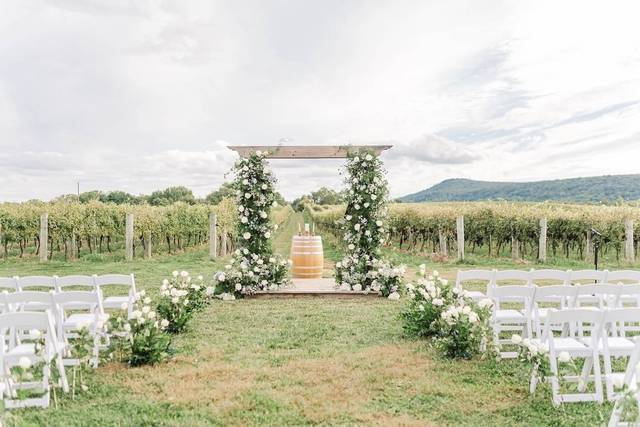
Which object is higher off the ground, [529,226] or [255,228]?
[255,228]

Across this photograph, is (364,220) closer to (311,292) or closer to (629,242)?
(311,292)

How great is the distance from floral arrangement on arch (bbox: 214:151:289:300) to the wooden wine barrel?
87cm

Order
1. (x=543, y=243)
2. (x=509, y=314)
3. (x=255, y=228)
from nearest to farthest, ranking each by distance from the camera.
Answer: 1. (x=509, y=314)
2. (x=255, y=228)
3. (x=543, y=243)

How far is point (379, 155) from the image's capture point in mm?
11289

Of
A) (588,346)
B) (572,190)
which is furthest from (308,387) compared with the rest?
(572,190)

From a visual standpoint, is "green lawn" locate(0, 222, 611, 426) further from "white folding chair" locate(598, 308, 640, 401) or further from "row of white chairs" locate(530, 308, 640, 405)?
"white folding chair" locate(598, 308, 640, 401)

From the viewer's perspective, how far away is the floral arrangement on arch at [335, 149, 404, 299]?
11.0 metres

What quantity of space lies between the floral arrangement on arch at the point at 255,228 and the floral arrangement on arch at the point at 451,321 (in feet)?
13.9

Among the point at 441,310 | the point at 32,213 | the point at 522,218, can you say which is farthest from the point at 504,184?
the point at 441,310

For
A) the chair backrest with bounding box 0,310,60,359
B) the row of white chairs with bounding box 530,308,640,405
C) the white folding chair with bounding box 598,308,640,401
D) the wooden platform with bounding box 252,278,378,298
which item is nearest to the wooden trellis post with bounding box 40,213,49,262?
the wooden platform with bounding box 252,278,378,298

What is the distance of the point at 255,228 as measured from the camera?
438 inches

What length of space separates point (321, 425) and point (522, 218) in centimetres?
1644

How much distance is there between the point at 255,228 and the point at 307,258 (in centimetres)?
158

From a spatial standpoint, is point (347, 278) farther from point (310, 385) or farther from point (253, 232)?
point (310, 385)
